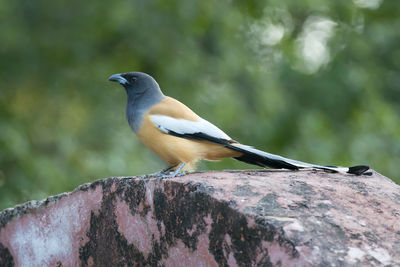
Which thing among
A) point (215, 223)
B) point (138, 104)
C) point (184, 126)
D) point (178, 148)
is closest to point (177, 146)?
point (178, 148)

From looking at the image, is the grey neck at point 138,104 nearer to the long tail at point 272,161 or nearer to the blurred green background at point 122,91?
the long tail at point 272,161

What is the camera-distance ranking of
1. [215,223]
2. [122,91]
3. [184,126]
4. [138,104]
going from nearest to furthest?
[215,223] → [184,126] → [138,104] → [122,91]

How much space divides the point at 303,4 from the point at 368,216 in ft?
19.3

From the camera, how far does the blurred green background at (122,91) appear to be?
282 inches

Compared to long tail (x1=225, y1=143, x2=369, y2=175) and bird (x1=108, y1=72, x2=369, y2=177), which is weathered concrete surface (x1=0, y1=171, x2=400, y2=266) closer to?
long tail (x1=225, y1=143, x2=369, y2=175)

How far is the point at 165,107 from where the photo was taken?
394 cm

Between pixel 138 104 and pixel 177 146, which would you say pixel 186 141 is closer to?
pixel 177 146

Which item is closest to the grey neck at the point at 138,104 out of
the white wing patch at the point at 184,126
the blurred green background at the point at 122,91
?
the white wing patch at the point at 184,126

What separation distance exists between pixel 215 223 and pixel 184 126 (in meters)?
1.29

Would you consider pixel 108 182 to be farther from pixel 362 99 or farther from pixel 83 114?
pixel 362 99

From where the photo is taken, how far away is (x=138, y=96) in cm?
416

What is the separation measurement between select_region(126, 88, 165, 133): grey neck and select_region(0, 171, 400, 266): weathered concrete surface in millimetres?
775

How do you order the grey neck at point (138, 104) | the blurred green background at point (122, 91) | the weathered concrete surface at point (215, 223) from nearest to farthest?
the weathered concrete surface at point (215, 223), the grey neck at point (138, 104), the blurred green background at point (122, 91)

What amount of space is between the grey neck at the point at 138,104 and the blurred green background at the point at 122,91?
274 centimetres
